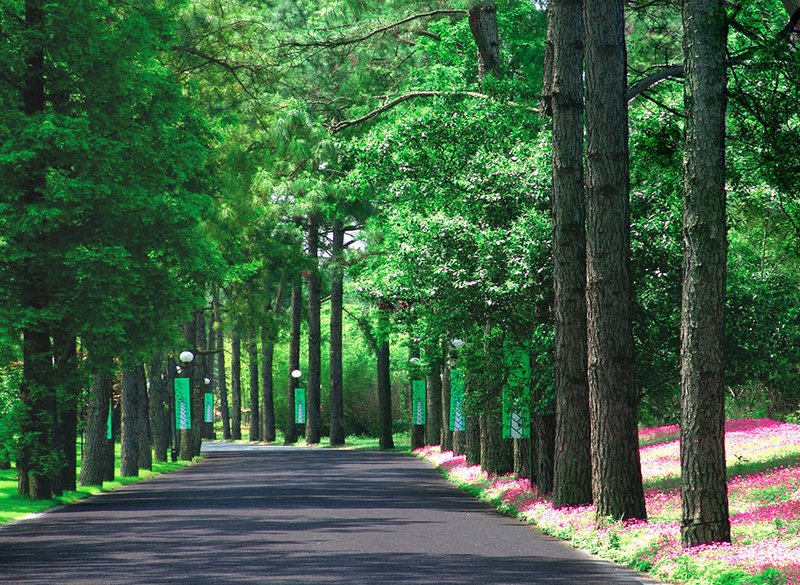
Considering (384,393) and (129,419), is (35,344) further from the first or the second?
(384,393)

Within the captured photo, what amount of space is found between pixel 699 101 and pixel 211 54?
20.3 m

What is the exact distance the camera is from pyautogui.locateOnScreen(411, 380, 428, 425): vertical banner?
166 feet

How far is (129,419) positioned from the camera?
33906 mm

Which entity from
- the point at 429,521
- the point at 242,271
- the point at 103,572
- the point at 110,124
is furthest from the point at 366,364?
the point at 103,572

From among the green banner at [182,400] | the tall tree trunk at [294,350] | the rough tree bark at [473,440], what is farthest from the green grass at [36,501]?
the tall tree trunk at [294,350]

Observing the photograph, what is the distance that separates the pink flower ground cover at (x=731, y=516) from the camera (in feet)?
38.8

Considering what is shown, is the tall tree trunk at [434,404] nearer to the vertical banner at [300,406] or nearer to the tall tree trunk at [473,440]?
the tall tree trunk at [473,440]

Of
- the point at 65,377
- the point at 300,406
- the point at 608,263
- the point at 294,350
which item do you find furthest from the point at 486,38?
the point at 300,406

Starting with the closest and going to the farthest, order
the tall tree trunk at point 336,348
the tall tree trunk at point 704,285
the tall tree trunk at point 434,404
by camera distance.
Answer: the tall tree trunk at point 704,285 → the tall tree trunk at point 434,404 → the tall tree trunk at point 336,348

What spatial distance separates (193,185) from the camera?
30.7 meters

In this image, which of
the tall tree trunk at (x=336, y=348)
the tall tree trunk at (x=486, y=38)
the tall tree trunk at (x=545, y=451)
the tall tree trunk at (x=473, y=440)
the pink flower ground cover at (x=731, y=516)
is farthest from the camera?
the tall tree trunk at (x=336, y=348)

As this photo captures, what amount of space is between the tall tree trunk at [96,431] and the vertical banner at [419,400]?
861 inches

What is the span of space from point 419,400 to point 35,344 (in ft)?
88.8

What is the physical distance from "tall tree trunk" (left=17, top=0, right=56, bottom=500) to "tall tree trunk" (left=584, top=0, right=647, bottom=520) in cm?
1120
